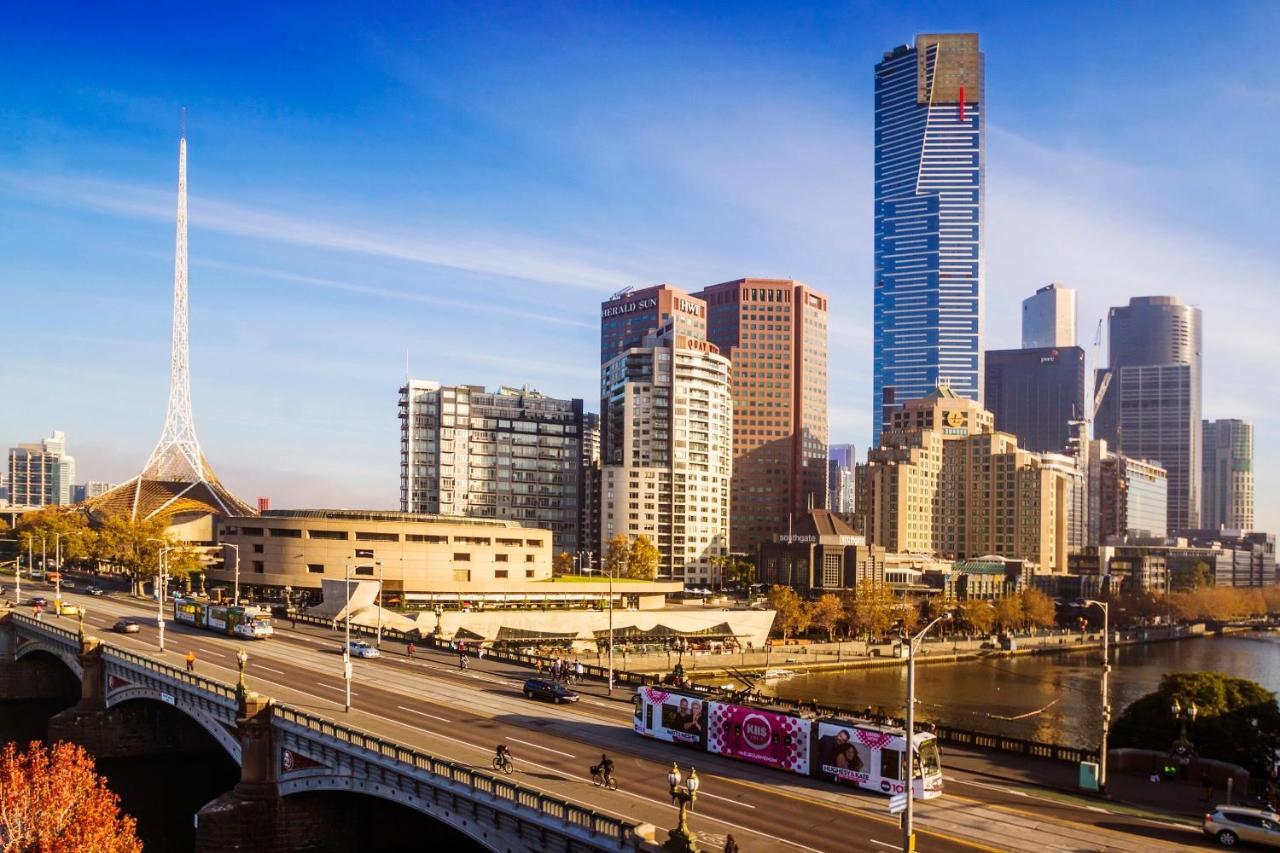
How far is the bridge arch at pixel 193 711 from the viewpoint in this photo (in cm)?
6419

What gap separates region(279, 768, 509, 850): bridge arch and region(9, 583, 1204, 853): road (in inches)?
123

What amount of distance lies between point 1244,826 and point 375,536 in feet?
430

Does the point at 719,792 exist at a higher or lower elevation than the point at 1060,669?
higher

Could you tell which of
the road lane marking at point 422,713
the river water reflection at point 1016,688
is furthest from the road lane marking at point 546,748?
the river water reflection at point 1016,688

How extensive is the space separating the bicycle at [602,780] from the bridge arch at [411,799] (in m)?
5.64

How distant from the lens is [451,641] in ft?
362

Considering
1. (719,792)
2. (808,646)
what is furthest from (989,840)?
(808,646)

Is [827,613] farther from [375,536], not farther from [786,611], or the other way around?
[375,536]

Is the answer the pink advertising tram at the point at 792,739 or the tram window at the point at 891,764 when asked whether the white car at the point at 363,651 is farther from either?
the tram window at the point at 891,764

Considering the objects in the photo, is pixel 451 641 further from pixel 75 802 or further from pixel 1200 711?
pixel 1200 711

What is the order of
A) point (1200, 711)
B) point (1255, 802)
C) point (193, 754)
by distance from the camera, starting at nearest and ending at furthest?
point (1255, 802) < point (1200, 711) < point (193, 754)

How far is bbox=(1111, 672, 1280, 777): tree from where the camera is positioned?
65.3 metres

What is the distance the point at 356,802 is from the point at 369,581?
81.5 m

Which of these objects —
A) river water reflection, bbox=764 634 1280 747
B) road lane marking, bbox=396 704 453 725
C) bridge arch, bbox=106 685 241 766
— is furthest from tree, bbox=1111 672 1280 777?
bridge arch, bbox=106 685 241 766
